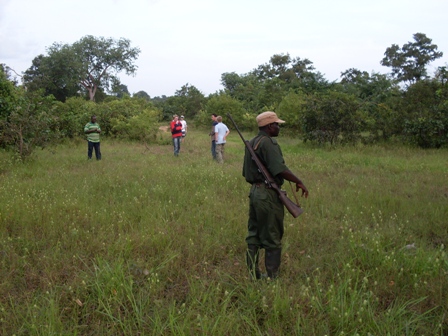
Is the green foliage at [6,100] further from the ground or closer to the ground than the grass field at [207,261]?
further from the ground

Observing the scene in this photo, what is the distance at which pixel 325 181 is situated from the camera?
7.98 metres

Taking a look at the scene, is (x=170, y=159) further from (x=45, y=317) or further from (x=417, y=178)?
(x=45, y=317)

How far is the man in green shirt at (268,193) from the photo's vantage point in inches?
142

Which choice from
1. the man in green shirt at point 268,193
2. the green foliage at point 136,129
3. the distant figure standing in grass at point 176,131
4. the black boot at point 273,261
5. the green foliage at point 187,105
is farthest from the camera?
the green foliage at point 187,105

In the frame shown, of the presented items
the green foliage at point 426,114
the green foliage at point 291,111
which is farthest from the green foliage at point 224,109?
the green foliage at point 426,114

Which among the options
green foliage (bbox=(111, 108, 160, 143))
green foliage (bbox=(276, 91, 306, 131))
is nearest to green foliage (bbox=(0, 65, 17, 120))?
green foliage (bbox=(111, 108, 160, 143))

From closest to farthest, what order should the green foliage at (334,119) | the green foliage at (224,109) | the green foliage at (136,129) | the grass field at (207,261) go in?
1. the grass field at (207,261)
2. the green foliage at (334,119)
3. the green foliage at (136,129)
4. the green foliage at (224,109)

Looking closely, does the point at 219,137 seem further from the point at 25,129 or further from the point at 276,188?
the point at 276,188

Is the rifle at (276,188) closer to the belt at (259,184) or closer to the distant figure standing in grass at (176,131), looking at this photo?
the belt at (259,184)

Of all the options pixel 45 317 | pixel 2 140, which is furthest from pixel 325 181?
pixel 2 140

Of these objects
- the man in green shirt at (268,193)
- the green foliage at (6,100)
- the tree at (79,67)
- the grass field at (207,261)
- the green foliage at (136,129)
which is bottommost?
the grass field at (207,261)

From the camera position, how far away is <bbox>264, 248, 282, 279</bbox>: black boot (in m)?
3.73

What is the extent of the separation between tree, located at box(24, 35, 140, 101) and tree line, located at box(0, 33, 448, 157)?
11 cm

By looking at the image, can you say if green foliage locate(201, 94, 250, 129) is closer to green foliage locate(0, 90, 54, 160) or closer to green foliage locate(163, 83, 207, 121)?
green foliage locate(163, 83, 207, 121)
